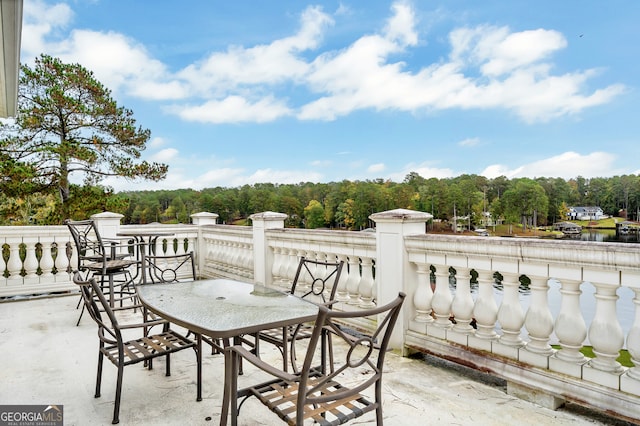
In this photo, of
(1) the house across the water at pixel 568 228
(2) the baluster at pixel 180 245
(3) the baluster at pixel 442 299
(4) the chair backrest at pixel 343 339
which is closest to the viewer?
(4) the chair backrest at pixel 343 339

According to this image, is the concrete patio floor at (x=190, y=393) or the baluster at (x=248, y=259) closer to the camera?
the concrete patio floor at (x=190, y=393)

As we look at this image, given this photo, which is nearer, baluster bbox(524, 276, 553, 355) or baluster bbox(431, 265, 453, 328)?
baluster bbox(524, 276, 553, 355)

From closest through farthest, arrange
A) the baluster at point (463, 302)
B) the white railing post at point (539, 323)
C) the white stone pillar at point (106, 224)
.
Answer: the white railing post at point (539, 323), the baluster at point (463, 302), the white stone pillar at point (106, 224)

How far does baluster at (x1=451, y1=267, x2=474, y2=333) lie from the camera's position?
2.82 m

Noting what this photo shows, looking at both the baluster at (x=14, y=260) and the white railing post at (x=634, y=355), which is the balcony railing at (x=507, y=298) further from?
the baluster at (x=14, y=260)

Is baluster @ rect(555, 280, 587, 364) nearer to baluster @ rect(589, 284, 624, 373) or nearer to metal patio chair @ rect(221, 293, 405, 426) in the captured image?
baluster @ rect(589, 284, 624, 373)

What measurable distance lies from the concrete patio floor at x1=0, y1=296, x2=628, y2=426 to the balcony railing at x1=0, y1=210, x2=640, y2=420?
0.48 feet

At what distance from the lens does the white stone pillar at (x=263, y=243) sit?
484 cm

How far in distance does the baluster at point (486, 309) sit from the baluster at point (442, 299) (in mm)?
267

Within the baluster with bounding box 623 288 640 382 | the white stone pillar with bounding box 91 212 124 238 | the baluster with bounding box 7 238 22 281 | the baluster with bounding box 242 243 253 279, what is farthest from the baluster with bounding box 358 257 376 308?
the baluster with bounding box 7 238 22 281

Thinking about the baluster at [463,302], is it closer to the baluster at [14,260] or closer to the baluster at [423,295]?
the baluster at [423,295]

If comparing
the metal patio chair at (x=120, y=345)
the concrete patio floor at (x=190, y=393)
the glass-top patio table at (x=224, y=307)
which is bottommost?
the concrete patio floor at (x=190, y=393)

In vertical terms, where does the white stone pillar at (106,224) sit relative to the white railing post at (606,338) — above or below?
above

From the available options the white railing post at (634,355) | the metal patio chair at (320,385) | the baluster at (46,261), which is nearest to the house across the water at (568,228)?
the white railing post at (634,355)
